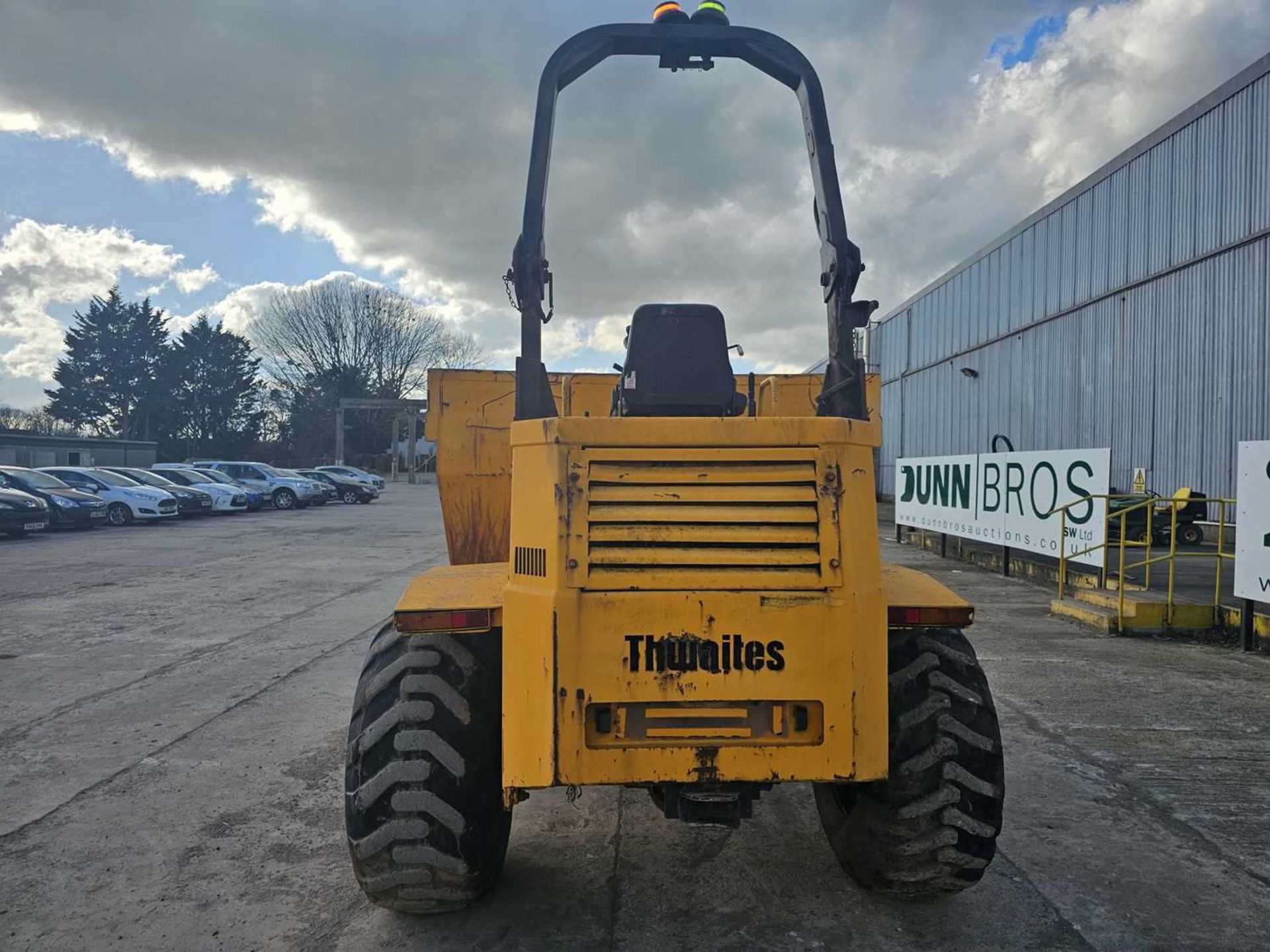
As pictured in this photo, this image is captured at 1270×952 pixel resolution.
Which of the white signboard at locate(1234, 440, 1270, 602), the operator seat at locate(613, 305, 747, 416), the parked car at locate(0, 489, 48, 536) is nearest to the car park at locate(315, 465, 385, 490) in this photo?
the parked car at locate(0, 489, 48, 536)

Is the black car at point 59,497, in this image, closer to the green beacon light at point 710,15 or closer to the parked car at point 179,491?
the parked car at point 179,491

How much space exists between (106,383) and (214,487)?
4240 centimetres

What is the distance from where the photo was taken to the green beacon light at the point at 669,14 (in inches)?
144

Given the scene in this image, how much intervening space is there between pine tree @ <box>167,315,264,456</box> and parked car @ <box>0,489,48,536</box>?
147 feet

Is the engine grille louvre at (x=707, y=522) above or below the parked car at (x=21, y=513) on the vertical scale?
above

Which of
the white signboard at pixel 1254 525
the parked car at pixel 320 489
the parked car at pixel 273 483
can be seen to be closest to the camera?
the white signboard at pixel 1254 525

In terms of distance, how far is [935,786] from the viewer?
306 cm

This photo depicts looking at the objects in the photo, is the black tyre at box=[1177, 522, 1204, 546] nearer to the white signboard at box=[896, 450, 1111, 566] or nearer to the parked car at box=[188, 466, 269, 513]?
the white signboard at box=[896, 450, 1111, 566]

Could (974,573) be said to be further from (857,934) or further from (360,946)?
(360,946)

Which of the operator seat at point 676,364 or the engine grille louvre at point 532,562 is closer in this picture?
the engine grille louvre at point 532,562

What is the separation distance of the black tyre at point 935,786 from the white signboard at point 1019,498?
8.18 m

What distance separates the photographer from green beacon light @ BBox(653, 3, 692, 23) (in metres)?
3.67

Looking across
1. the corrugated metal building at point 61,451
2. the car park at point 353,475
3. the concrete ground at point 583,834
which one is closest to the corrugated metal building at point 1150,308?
the concrete ground at point 583,834

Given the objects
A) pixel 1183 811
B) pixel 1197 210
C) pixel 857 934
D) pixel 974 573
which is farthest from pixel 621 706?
pixel 1197 210
